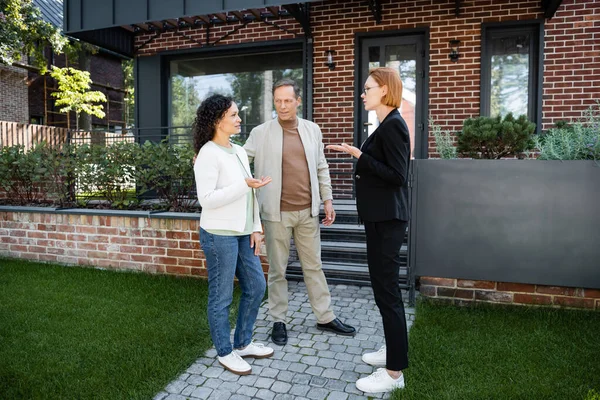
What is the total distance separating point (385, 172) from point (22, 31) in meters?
15.5

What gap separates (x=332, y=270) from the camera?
457 cm

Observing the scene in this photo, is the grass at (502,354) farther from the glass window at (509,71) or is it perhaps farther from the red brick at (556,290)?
the glass window at (509,71)

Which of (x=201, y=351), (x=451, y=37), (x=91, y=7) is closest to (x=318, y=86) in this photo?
(x=451, y=37)

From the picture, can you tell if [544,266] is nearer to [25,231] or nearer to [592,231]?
[592,231]

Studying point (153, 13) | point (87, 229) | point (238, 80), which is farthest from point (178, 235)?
point (238, 80)

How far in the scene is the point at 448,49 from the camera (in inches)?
255

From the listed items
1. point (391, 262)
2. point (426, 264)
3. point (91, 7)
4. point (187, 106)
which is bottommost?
point (426, 264)

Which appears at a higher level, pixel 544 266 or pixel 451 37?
pixel 451 37

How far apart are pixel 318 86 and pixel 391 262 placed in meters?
5.16

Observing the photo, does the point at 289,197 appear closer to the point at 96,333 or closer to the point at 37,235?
the point at 96,333

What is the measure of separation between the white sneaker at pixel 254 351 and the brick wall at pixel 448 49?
165 inches

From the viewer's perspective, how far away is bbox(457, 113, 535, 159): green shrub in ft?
13.3

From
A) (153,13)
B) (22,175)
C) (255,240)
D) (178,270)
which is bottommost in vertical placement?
(178,270)

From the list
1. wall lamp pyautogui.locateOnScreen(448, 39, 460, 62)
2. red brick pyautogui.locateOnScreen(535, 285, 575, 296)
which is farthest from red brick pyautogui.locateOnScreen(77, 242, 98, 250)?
wall lamp pyautogui.locateOnScreen(448, 39, 460, 62)
